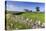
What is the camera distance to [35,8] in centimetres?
136

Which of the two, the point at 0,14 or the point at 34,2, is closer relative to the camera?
the point at 0,14

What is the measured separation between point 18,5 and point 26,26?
0.34m

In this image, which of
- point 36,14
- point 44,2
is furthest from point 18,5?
point 44,2

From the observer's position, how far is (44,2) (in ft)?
4.57

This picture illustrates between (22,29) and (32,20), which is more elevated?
(32,20)

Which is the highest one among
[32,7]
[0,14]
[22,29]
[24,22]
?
[32,7]

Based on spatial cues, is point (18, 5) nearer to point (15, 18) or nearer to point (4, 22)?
point (15, 18)

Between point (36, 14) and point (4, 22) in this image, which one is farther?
point (36, 14)

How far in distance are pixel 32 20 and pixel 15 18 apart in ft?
0.88

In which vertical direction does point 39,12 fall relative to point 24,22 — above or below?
above

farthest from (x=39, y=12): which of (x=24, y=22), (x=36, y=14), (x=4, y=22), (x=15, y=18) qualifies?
(x=4, y=22)

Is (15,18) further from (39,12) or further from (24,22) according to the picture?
(39,12)

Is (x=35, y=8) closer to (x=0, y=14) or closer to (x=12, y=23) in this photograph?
(x=12, y=23)

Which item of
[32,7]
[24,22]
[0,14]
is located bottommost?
[24,22]
